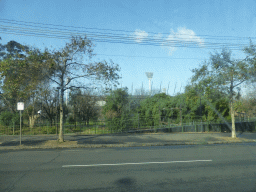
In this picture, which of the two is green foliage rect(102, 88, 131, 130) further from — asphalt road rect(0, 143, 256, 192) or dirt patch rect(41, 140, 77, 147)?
asphalt road rect(0, 143, 256, 192)

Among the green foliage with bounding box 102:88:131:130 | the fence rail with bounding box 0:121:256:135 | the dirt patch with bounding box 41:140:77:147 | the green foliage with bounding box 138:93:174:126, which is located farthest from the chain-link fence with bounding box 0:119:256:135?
the dirt patch with bounding box 41:140:77:147

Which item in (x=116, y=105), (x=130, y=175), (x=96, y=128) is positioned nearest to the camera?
(x=130, y=175)

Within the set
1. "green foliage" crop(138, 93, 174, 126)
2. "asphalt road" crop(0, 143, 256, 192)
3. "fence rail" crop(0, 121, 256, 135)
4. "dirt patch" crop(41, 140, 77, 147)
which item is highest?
"green foliage" crop(138, 93, 174, 126)

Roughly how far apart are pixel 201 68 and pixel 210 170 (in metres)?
11.5

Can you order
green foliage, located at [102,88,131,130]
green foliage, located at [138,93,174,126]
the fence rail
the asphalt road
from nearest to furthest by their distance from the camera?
1. the asphalt road
2. the fence rail
3. green foliage, located at [102,88,131,130]
4. green foliage, located at [138,93,174,126]

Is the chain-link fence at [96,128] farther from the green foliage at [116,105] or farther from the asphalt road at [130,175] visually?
the asphalt road at [130,175]

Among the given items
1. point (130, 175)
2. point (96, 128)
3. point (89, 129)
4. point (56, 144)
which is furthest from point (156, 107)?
point (130, 175)

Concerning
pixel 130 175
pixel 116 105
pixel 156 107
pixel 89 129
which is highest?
pixel 116 105

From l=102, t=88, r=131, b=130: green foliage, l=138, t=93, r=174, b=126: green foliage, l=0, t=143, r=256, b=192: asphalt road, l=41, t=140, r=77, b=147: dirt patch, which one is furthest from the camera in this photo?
l=138, t=93, r=174, b=126: green foliage

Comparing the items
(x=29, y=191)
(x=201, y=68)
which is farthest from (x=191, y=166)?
(x=201, y=68)

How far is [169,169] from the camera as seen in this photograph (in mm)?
7457

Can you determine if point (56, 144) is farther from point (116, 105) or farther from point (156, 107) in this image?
point (156, 107)

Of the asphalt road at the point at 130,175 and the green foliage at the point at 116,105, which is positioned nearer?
the asphalt road at the point at 130,175

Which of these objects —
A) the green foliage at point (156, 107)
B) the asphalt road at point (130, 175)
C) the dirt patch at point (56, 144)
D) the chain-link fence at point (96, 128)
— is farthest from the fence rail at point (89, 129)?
the asphalt road at point (130, 175)
